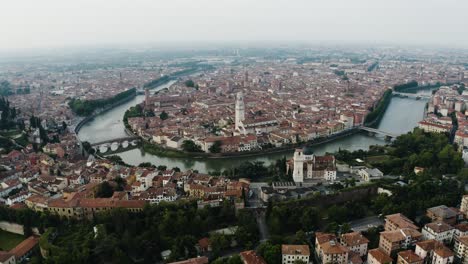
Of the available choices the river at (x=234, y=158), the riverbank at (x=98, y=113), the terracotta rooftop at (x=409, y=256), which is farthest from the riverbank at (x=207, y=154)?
the terracotta rooftop at (x=409, y=256)

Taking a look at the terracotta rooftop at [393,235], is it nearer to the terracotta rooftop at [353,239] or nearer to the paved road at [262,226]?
the terracotta rooftop at [353,239]

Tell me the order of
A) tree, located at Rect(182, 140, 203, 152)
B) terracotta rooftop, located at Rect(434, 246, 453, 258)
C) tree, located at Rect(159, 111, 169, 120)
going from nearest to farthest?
terracotta rooftop, located at Rect(434, 246, 453, 258), tree, located at Rect(182, 140, 203, 152), tree, located at Rect(159, 111, 169, 120)

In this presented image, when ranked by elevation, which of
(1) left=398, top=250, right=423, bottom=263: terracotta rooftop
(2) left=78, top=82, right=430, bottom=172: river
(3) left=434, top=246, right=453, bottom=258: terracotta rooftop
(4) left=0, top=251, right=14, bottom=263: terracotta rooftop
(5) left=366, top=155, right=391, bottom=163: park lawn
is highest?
(3) left=434, top=246, right=453, bottom=258: terracotta rooftop

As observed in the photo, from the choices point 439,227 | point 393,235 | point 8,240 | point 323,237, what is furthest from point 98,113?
point 439,227

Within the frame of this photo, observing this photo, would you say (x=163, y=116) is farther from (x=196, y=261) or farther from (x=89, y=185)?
(x=196, y=261)

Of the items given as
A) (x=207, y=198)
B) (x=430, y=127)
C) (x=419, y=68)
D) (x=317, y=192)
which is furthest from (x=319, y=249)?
(x=419, y=68)

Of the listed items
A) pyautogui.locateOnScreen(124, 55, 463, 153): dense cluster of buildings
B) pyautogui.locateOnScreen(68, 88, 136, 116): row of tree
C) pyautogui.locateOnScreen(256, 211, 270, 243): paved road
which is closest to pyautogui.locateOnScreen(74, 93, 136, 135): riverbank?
pyautogui.locateOnScreen(68, 88, 136, 116): row of tree

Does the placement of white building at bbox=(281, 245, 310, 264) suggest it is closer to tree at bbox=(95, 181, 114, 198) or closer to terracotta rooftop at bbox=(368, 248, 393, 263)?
terracotta rooftop at bbox=(368, 248, 393, 263)
